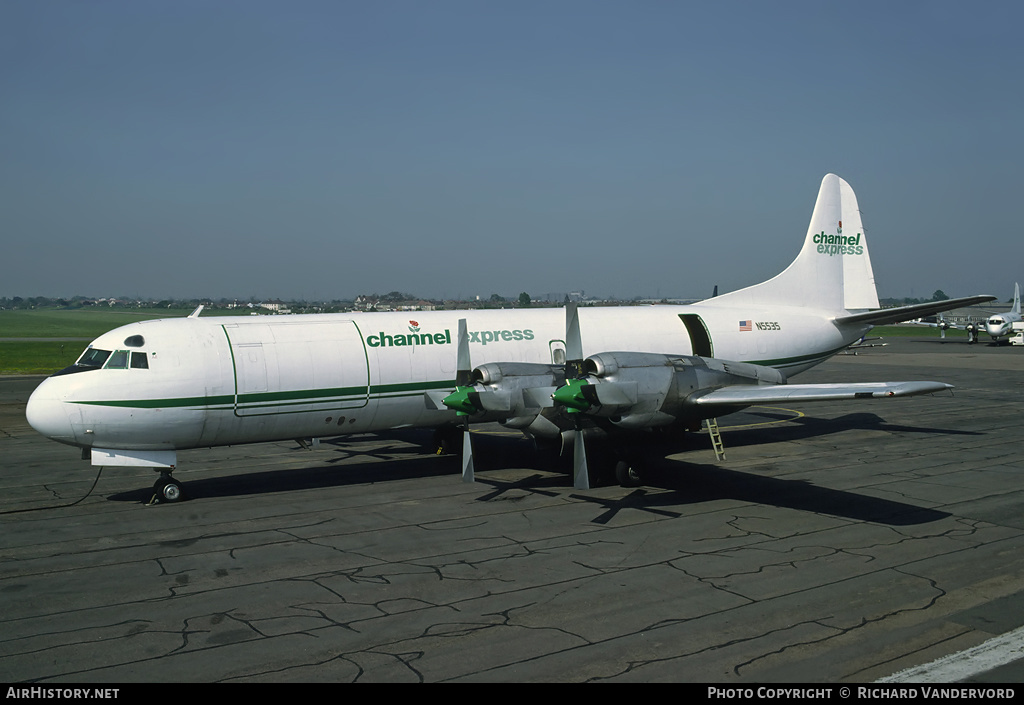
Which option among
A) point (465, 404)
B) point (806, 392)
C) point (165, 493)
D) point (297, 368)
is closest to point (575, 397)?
point (465, 404)

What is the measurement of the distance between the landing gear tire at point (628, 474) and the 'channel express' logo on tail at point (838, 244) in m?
13.1

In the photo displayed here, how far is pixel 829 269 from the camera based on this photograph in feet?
89.0

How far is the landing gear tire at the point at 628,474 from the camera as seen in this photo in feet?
60.3

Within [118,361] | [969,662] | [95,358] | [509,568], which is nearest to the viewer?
[969,662]

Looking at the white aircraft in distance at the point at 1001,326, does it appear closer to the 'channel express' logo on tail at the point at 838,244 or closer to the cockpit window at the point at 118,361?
the 'channel express' logo on tail at the point at 838,244

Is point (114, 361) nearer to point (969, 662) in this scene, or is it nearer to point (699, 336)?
point (699, 336)

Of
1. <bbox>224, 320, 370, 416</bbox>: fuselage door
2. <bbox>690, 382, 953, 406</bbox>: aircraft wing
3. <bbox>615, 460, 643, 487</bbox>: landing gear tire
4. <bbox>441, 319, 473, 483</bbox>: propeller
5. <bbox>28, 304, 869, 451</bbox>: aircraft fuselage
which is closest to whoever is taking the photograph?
<bbox>690, 382, 953, 406</bbox>: aircraft wing

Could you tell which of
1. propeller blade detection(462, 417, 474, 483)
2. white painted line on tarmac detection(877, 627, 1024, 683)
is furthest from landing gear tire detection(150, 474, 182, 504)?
white painted line on tarmac detection(877, 627, 1024, 683)

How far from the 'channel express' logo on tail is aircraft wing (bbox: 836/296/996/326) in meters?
2.28

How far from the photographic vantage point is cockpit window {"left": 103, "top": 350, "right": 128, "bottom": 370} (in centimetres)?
1689

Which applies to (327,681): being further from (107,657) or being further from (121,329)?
(121,329)

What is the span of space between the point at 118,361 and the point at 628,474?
1165 cm

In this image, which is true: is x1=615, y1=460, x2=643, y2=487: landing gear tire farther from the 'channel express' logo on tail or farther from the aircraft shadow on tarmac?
the 'channel express' logo on tail

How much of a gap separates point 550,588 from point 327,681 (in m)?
3.97
